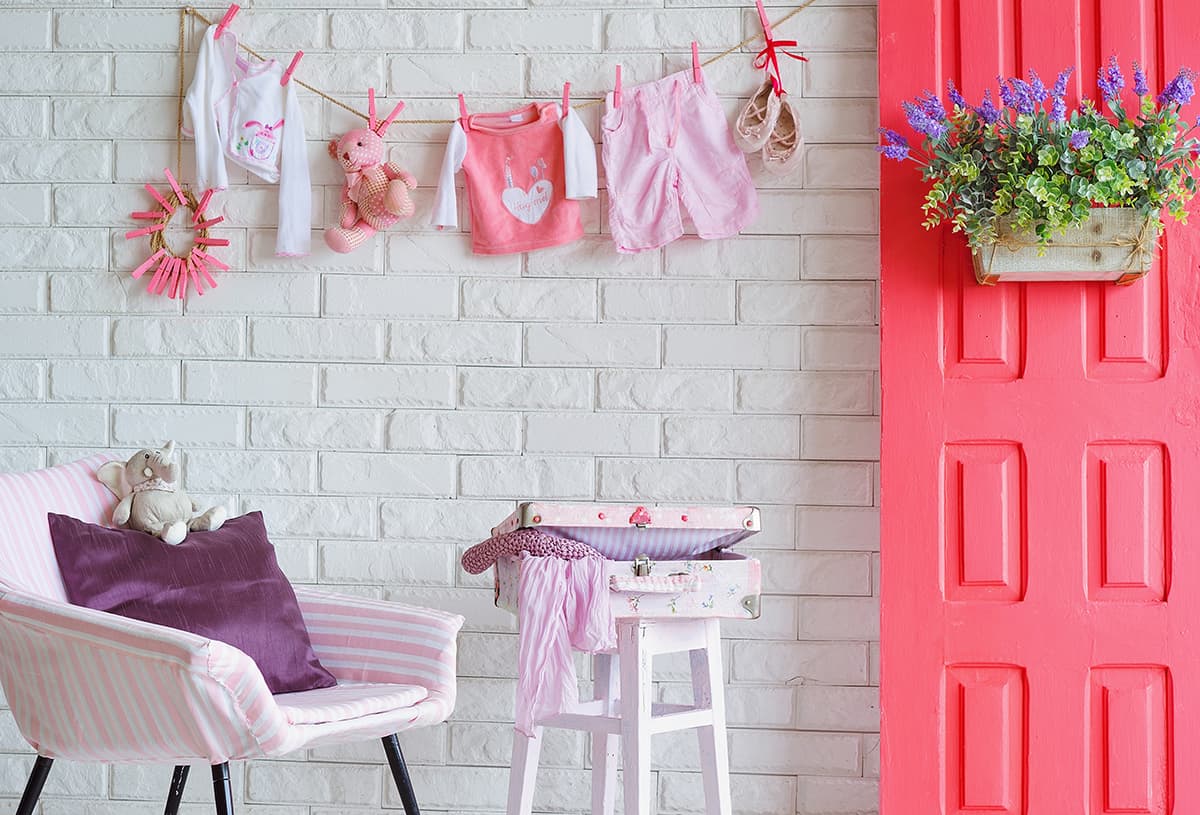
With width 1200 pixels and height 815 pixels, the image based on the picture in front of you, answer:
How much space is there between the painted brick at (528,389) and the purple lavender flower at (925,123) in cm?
77

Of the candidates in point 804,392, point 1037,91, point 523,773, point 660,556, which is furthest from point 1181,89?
point 523,773

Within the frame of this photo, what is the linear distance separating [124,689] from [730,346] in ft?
4.15

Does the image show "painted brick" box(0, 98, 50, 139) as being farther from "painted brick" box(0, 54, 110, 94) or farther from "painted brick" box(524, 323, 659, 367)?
"painted brick" box(524, 323, 659, 367)

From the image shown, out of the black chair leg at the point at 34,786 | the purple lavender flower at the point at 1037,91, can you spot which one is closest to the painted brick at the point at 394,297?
the black chair leg at the point at 34,786

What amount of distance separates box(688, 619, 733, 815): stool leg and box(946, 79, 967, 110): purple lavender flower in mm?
1046

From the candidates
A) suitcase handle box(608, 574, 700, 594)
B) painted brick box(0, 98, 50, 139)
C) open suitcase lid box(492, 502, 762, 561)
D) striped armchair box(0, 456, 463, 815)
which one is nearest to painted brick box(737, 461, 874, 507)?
open suitcase lid box(492, 502, 762, 561)

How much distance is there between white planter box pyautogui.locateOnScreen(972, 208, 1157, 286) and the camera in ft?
6.87

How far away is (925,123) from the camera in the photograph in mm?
2102

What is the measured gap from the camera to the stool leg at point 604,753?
2.10 meters

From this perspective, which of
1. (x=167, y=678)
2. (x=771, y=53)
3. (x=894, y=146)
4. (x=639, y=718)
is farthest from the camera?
(x=771, y=53)

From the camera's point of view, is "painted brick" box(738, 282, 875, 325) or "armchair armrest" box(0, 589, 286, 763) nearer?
"armchair armrest" box(0, 589, 286, 763)

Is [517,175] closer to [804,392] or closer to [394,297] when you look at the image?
[394,297]

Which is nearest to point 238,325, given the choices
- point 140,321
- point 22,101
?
point 140,321

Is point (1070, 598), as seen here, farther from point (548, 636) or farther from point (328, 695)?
point (328, 695)
